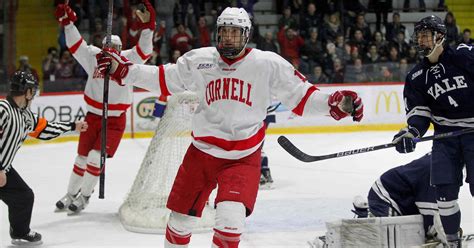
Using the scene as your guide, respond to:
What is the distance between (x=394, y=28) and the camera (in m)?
11.7

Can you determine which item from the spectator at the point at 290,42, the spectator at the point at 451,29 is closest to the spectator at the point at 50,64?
the spectator at the point at 290,42

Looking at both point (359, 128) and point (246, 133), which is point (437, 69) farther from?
point (359, 128)

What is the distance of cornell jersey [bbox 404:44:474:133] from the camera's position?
4.29 meters

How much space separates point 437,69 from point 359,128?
5671 millimetres

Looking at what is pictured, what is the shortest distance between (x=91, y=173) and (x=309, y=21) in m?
6.36

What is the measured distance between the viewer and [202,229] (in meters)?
5.11

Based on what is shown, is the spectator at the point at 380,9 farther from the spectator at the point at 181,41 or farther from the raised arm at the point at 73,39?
the raised arm at the point at 73,39

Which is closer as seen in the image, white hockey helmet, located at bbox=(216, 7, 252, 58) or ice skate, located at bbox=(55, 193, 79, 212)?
white hockey helmet, located at bbox=(216, 7, 252, 58)

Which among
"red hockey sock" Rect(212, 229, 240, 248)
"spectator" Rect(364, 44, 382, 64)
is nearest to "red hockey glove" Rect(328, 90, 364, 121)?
"red hockey sock" Rect(212, 229, 240, 248)

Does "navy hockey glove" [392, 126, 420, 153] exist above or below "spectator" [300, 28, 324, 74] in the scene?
above

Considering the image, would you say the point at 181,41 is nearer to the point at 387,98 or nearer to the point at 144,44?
the point at 387,98

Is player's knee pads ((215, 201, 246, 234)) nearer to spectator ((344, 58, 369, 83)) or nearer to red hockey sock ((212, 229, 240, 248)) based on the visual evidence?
red hockey sock ((212, 229, 240, 248))

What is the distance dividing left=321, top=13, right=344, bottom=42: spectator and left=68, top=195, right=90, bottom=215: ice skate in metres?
6.02

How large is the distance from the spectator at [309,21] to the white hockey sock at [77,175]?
6057 millimetres
